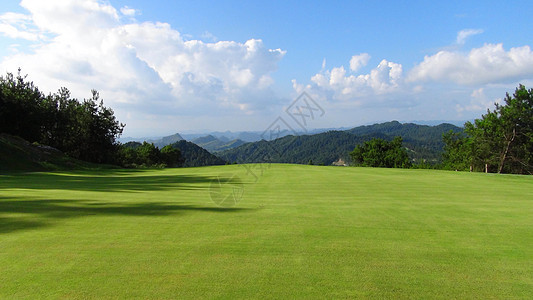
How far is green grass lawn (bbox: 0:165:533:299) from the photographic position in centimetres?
361

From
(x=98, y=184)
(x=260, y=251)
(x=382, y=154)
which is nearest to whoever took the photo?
(x=260, y=251)

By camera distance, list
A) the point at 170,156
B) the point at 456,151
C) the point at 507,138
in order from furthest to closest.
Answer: the point at 170,156, the point at 456,151, the point at 507,138

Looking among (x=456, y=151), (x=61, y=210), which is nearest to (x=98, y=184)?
(x=61, y=210)

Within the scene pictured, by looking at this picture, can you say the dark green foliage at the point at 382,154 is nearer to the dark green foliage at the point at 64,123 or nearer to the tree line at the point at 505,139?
the tree line at the point at 505,139

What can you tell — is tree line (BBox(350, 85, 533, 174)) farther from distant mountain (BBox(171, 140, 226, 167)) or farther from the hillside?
distant mountain (BBox(171, 140, 226, 167))

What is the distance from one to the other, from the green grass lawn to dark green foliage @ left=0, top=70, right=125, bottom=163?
143ft

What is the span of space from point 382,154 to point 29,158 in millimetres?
75550

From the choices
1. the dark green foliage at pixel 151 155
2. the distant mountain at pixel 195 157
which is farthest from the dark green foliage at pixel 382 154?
the distant mountain at pixel 195 157

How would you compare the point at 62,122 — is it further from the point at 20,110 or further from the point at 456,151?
the point at 456,151

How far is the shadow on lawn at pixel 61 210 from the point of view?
20.4 feet

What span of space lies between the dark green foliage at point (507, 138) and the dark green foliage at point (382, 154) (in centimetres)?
2182

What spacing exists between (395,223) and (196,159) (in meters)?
167

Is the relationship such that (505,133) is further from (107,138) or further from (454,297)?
(107,138)

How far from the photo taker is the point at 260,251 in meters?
4.82
